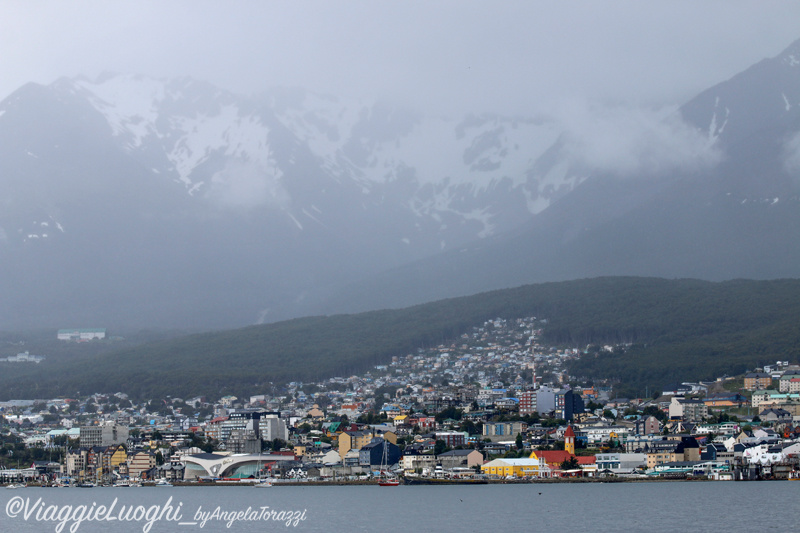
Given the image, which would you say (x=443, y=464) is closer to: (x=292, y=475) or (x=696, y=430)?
(x=292, y=475)

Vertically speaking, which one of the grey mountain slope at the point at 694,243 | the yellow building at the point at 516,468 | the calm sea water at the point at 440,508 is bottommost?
the calm sea water at the point at 440,508

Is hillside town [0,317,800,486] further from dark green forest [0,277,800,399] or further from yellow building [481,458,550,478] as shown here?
dark green forest [0,277,800,399]

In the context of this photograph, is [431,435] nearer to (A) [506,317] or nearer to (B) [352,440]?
(B) [352,440]

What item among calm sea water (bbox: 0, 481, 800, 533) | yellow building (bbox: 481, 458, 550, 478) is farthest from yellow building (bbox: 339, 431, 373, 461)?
calm sea water (bbox: 0, 481, 800, 533)

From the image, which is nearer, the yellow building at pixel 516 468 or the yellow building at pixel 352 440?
the yellow building at pixel 516 468

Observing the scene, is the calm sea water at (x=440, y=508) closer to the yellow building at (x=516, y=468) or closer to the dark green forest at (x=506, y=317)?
the yellow building at (x=516, y=468)

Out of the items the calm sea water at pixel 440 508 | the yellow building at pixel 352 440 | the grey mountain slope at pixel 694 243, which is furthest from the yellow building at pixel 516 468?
the grey mountain slope at pixel 694 243

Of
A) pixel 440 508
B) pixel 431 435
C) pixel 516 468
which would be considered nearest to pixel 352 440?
pixel 431 435
